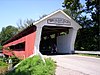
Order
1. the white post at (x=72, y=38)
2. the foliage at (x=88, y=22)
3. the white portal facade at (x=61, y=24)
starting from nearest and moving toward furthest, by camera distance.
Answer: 1. the white portal facade at (x=61, y=24)
2. the white post at (x=72, y=38)
3. the foliage at (x=88, y=22)

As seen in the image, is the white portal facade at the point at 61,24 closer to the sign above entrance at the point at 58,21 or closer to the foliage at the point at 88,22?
the sign above entrance at the point at 58,21

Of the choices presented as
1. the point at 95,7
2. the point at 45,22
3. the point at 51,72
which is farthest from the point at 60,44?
the point at 51,72

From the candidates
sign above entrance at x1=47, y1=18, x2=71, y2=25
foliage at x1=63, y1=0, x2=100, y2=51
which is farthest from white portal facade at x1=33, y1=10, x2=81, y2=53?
foliage at x1=63, y1=0, x2=100, y2=51

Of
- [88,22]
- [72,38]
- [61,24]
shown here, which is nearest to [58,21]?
[61,24]

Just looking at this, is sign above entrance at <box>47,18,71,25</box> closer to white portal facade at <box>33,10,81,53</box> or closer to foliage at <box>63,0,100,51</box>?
white portal facade at <box>33,10,81,53</box>

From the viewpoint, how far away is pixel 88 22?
30.7m

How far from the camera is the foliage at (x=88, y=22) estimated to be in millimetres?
→ 29903

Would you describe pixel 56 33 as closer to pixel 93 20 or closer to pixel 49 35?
pixel 49 35

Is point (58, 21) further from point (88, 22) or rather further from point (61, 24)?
point (88, 22)

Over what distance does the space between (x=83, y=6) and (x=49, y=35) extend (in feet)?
20.5

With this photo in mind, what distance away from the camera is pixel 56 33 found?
1166 inches

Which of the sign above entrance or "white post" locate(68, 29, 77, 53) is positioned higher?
the sign above entrance

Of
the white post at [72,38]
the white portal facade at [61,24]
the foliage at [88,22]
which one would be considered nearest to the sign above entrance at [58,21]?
the white portal facade at [61,24]

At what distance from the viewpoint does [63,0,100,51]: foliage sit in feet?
98.1
